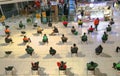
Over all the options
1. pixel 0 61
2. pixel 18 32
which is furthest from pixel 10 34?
pixel 0 61

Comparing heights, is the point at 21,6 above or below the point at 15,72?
above

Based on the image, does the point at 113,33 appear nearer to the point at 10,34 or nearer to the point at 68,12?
the point at 68,12

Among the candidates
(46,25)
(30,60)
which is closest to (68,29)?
(46,25)

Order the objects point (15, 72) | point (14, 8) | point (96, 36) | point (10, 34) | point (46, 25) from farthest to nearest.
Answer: point (14, 8) < point (46, 25) < point (10, 34) < point (96, 36) < point (15, 72)

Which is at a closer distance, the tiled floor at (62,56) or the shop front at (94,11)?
the tiled floor at (62,56)

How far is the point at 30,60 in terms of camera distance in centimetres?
1959

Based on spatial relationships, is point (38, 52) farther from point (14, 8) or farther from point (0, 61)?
point (14, 8)

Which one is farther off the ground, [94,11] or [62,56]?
[94,11]

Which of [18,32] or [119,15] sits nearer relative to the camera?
[18,32]

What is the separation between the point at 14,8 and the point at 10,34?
30.9ft

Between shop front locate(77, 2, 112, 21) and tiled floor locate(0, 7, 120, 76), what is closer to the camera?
tiled floor locate(0, 7, 120, 76)

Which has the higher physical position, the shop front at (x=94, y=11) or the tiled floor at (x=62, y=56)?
the shop front at (x=94, y=11)

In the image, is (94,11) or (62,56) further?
(94,11)

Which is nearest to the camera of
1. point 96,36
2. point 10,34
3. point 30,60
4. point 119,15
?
point 30,60
